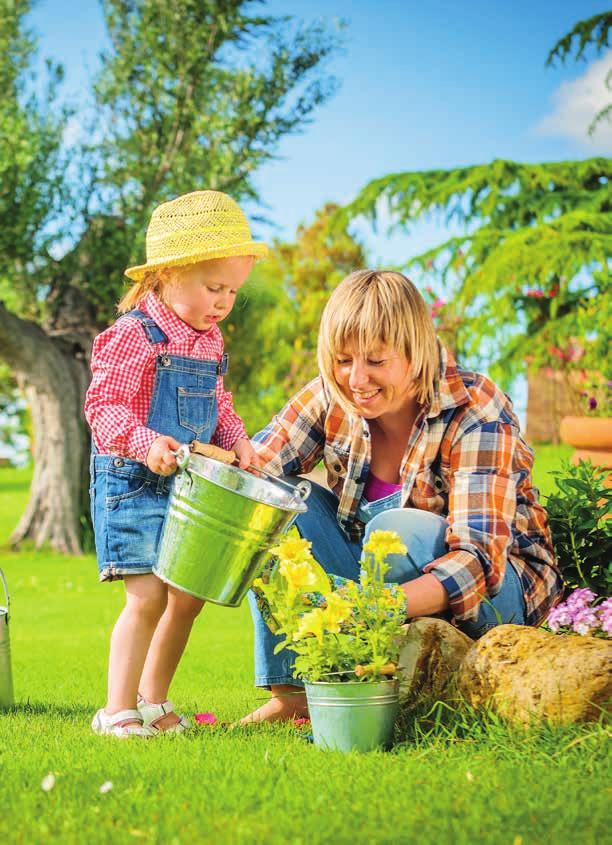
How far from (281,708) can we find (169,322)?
127 centimetres

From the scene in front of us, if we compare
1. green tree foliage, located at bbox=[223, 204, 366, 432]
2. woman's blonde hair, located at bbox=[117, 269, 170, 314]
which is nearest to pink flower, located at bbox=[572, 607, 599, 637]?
woman's blonde hair, located at bbox=[117, 269, 170, 314]

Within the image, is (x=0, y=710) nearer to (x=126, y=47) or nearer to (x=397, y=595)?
(x=397, y=595)

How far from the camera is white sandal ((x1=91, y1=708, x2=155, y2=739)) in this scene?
292cm

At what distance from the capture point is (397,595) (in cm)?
263

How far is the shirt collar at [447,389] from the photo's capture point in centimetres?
310

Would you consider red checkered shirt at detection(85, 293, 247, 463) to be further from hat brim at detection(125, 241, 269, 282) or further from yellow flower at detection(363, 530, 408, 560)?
yellow flower at detection(363, 530, 408, 560)

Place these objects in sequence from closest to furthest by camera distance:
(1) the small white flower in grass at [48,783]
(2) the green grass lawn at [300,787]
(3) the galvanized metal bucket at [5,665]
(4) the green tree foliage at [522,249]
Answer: (2) the green grass lawn at [300,787]
(1) the small white flower in grass at [48,783]
(3) the galvanized metal bucket at [5,665]
(4) the green tree foliage at [522,249]

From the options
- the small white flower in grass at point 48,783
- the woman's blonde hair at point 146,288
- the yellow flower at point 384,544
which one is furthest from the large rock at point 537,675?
the woman's blonde hair at point 146,288

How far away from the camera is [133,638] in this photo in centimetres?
299

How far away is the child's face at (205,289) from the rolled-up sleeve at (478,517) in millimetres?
863

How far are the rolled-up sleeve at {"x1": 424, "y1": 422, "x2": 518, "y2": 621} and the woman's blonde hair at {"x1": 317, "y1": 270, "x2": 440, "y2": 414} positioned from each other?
216 mm

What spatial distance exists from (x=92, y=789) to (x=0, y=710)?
1.62m

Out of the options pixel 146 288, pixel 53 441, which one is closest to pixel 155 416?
pixel 146 288

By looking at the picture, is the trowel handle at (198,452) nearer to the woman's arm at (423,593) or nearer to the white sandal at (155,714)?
the woman's arm at (423,593)
